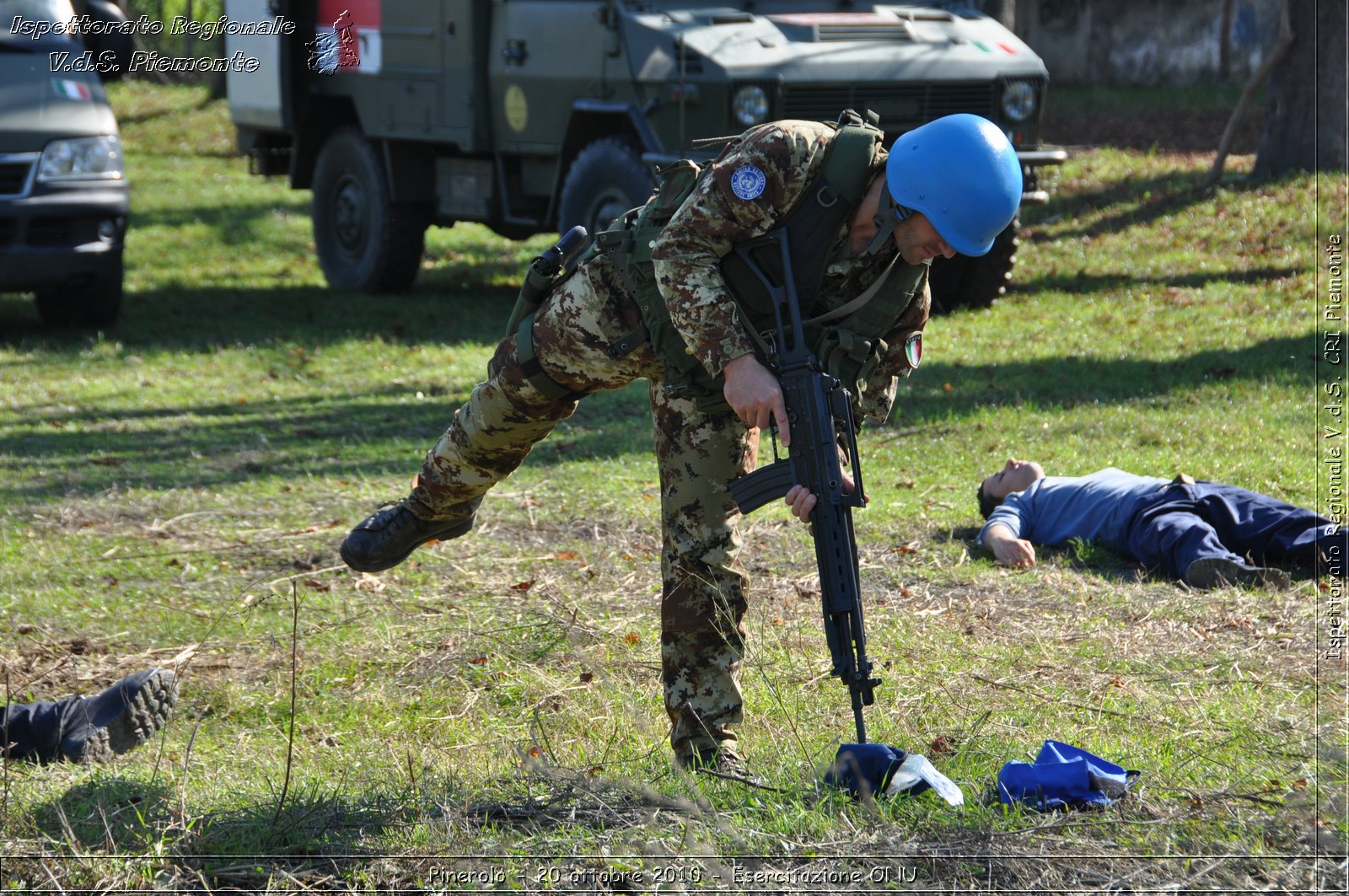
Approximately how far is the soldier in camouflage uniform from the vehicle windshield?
6930mm

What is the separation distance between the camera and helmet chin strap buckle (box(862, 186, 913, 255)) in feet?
10.8

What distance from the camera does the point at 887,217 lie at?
332 cm

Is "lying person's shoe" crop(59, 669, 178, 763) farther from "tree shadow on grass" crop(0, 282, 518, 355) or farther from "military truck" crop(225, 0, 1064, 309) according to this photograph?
"tree shadow on grass" crop(0, 282, 518, 355)

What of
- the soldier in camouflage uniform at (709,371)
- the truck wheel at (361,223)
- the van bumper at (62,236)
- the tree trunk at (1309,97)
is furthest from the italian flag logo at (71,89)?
the tree trunk at (1309,97)

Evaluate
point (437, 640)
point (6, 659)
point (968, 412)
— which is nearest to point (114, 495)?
point (6, 659)

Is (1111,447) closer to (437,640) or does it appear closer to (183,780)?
(437,640)

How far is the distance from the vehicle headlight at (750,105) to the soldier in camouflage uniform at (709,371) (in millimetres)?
5048

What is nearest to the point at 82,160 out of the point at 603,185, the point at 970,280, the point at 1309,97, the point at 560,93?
A: the point at 560,93

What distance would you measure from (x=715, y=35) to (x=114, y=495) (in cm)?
484

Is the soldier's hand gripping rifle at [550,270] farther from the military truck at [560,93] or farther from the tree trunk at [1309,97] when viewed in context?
the tree trunk at [1309,97]

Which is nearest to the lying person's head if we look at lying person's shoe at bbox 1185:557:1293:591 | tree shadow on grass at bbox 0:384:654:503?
lying person's shoe at bbox 1185:557:1293:591

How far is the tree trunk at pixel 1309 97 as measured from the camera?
506 inches

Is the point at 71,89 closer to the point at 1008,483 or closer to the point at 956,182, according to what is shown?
the point at 1008,483

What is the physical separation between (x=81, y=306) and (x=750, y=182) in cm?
842
